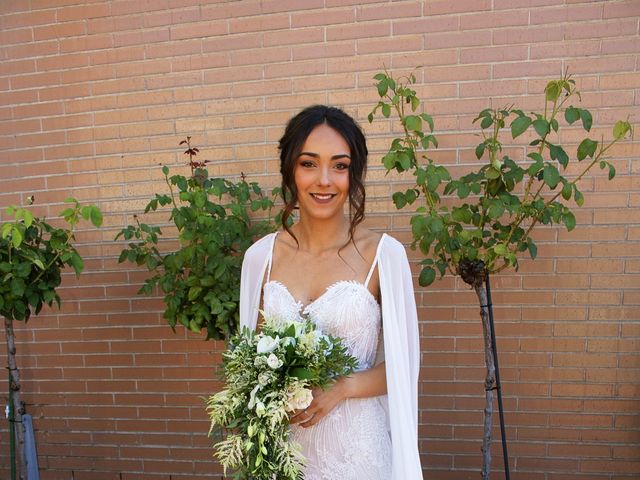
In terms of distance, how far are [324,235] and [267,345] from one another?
2.08 ft

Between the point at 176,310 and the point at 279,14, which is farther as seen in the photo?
the point at 279,14

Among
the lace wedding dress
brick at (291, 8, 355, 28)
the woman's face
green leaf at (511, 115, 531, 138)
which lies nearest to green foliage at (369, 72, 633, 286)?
green leaf at (511, 115, 531, 138)

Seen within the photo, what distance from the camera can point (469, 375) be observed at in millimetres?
3334

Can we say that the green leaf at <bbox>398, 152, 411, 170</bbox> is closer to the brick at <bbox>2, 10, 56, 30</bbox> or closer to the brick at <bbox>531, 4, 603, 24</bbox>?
the brick at <bbox>531, 4, 603, 24</bbox>

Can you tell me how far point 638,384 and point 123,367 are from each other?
3722mm

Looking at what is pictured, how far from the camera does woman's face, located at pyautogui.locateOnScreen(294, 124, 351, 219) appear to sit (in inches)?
74.7

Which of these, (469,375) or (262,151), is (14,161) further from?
(469,375)

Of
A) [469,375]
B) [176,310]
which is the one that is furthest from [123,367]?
[469,375]

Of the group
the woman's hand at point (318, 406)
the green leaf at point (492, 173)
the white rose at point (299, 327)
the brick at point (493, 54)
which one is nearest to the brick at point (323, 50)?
the brick at point (493, 54)

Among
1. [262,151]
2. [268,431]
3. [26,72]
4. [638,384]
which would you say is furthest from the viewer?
[26,72]

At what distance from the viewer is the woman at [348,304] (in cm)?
191

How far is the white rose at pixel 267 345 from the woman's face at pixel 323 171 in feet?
1.84

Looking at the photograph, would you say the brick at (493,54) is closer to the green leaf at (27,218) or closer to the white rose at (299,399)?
the white rose at (299,399)

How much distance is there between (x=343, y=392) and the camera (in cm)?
186
